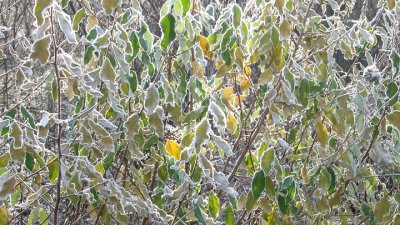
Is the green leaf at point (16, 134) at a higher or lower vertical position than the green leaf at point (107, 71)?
lower

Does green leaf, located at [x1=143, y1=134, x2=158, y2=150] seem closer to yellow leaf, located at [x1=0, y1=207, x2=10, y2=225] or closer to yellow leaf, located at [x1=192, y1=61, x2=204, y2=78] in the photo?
yellow leaf, located at [x1=192, y1=61, x2=204, y2=78]

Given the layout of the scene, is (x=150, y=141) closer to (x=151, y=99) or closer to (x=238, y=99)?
(x=151, y=99)

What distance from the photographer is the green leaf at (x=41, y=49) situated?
1.49 meters

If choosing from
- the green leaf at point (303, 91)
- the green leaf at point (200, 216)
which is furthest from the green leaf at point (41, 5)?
the green leaf at point (303, 91)

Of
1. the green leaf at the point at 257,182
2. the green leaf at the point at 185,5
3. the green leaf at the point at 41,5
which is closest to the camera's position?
the green leaf at the point at 41,5

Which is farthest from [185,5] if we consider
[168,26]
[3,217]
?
[3,217]

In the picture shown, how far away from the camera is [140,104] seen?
2.01 meters

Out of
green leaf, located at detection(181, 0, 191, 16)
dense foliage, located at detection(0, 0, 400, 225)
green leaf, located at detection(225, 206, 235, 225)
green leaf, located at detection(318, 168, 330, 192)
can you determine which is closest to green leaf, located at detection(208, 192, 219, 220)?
dense foliage, located at detection(0, 0, 400, 225)

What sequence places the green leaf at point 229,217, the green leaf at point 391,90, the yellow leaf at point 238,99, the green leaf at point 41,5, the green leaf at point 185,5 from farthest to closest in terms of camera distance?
1. the yellow leaf at point 238,99
2. the green leaf at point 229,217
3. the green leaf at point 391,90
4. the green leaf at point 185,5
5. the green leaf at point 41,5

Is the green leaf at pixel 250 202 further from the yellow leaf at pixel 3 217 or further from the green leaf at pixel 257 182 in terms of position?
the yellow leaf at pixel 3 217

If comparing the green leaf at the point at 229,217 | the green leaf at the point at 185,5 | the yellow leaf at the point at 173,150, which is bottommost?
the green leaf at the point at 229,217

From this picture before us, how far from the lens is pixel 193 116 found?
1867 mm

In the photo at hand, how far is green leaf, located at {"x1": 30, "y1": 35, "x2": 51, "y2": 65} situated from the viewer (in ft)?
4.88

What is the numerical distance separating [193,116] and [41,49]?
0.55m
